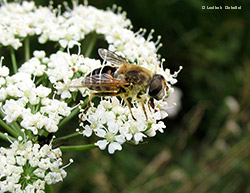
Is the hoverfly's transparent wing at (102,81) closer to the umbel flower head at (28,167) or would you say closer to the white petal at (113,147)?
the white petal at (113,147)

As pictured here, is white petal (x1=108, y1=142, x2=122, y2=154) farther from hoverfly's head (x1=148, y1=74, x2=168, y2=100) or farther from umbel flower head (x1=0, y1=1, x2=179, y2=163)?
hoverfly's head (x1=148, y1=74, x2=168, y2=100)

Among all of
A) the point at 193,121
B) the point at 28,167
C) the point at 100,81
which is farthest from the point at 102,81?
the point at 193,121

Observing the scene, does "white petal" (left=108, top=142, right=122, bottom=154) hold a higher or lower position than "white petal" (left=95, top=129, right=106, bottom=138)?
lower

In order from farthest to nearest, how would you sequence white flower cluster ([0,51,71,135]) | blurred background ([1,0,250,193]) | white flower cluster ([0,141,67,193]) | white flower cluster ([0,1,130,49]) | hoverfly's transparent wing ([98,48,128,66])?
blurred background ([1,0,250,193]) → white flower cluster ([0,1,130,49]) → hoverfly's transparent wing ([98,48,128,66]) → white flower cluster ([0,51,71,135]) → white flower cluster ([0,141,67,193])

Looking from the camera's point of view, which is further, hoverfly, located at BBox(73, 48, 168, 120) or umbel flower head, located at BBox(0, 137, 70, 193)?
hoverfly, located at BBox(73, 48, 168, 120)

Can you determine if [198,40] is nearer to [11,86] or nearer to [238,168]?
[238,168]

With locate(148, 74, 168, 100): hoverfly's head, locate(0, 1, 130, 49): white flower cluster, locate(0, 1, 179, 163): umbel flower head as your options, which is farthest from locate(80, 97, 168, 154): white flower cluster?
locate(0, 1, 130, 49): white flower cluster

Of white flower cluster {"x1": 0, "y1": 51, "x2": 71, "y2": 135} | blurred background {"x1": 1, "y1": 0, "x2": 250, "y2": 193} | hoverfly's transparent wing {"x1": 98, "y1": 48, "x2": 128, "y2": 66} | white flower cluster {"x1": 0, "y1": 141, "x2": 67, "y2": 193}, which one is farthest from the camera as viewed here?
blurred background {"x1": 1, "y1": 0, "x2": 250, "y2": 193}

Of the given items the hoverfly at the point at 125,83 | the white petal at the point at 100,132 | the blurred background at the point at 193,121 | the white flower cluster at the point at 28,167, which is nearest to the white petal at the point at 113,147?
the white petal at the point at 100,132

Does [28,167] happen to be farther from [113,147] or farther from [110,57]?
[110,57]
